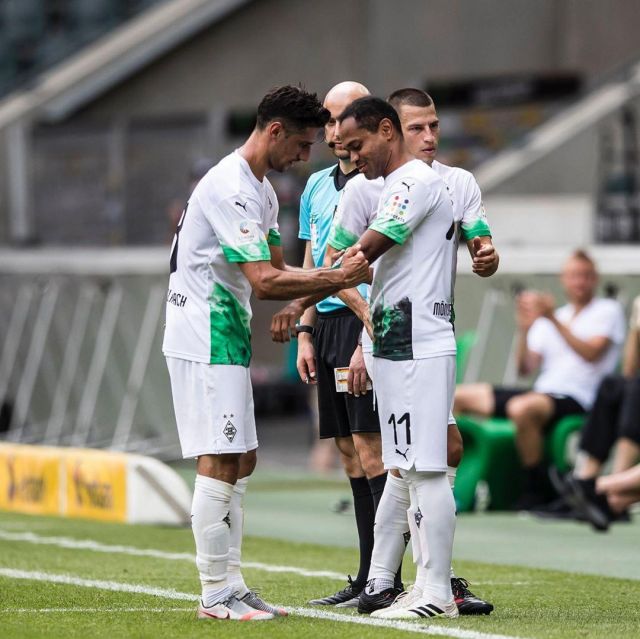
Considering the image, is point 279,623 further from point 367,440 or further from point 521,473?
point 521,473

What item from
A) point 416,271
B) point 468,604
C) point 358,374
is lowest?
point 468,604

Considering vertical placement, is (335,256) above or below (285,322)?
above

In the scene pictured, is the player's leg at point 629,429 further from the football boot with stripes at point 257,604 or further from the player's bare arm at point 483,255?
the football boot with stripes at point 257,604

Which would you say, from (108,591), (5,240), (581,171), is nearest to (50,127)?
(5,240)

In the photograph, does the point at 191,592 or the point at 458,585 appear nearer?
the point at 458,585

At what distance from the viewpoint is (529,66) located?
22.1 m

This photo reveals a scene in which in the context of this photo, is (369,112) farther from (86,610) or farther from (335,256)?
(86,610)

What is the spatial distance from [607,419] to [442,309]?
5.32m

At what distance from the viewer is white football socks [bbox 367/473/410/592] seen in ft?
22.1

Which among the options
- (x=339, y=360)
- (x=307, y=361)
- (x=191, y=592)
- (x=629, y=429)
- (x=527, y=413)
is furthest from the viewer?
(x=527, y=413)

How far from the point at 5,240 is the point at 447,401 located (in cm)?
1602

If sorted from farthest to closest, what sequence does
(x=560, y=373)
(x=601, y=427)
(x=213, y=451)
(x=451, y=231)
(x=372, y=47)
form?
(x=372, y=47), (x=560, y=373), (x=601, y=427), (x=451, y=231), (x=213, y=451)

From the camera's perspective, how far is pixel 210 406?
6.35 m

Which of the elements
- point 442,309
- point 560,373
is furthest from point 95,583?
point 560,373
